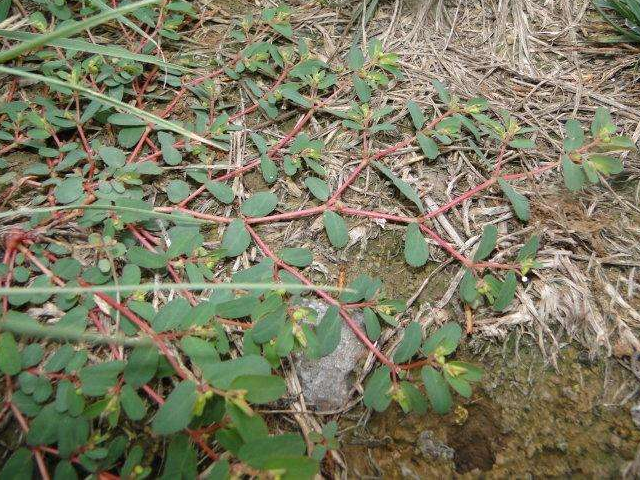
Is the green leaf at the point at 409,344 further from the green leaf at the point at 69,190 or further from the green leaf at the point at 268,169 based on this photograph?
the green leaf at the point at 69,190

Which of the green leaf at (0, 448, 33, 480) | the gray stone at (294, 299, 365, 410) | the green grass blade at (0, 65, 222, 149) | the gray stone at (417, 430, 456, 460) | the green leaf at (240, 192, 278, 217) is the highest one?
the green grass blade at (0, 65, 222, 149)

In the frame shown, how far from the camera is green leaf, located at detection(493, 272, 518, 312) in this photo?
1.40m

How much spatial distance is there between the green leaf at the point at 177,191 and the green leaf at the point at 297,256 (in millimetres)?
421

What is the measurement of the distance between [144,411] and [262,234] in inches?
26.7

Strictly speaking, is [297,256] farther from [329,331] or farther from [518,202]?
[518,202]

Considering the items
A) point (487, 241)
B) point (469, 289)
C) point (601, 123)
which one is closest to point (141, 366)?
point (469, 289)

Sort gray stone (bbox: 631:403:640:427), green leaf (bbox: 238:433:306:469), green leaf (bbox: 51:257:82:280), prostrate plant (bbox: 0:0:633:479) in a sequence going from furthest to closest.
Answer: green leaf (bbox: 51:257:82:280) < gray stone (bbox: 631:403:640:427) < prostrate plant (bbox: 0:0:633:479) < green leaf (bbox: 238:433:306:469)

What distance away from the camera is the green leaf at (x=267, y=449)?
104 cm

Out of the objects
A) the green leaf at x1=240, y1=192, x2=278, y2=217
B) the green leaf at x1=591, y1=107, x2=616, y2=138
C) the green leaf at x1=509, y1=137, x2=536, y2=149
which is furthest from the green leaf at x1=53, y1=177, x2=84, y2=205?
the green leaf at x1=591, y1=107, x2=616, y2=138

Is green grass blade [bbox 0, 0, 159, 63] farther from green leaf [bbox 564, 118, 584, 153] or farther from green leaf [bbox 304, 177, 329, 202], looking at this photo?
green leaf [bbox 564, 118, 584, 153]

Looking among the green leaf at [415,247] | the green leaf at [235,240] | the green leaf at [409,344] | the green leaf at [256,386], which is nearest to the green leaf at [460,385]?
the green leaf at [409,344]

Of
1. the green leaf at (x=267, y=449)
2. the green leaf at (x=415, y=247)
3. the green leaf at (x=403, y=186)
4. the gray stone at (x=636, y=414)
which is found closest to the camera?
the green leaf at (x=267, y=449)

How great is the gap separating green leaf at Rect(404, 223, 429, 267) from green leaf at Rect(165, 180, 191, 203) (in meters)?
0.80

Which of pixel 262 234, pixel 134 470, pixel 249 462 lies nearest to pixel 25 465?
pixel 134 470
